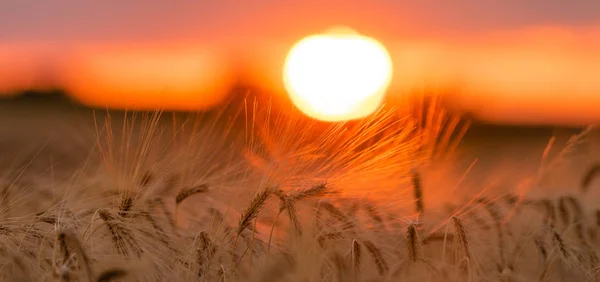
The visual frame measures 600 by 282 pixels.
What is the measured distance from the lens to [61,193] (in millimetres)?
3199

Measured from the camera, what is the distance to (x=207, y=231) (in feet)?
8.70

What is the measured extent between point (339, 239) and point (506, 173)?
1.78 m

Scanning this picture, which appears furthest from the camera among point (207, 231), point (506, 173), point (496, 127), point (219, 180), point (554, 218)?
point (496, 127)

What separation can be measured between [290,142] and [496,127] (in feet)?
39.4

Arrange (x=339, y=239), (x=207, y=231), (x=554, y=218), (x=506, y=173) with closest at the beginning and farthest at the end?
1. (x=207, y=231)
2. (x=339, y=239)
3. (x=554, y=218)
4. (x=506, y=173)

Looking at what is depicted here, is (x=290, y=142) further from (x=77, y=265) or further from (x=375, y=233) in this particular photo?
(x=77, y=265)

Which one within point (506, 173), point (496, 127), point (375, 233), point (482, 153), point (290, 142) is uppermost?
point (496, 127)

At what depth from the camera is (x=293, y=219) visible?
2654mm

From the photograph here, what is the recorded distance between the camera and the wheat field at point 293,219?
250 cm

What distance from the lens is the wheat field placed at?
2.50m

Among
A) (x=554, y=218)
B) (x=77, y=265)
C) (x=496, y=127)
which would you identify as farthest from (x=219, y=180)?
(x=496, y=127)

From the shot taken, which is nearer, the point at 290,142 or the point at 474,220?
the point at 290,142

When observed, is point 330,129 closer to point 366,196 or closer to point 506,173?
point 366,196

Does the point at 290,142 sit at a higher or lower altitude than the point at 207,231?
higher
